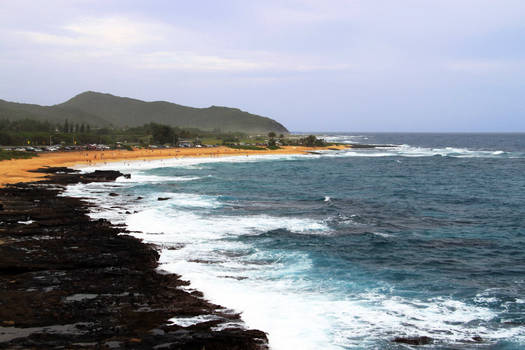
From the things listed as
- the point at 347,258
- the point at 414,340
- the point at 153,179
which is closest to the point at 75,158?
the point at 153,179

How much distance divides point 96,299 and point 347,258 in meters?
11.5

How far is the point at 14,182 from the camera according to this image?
43000mm

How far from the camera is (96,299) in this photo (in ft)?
46.4

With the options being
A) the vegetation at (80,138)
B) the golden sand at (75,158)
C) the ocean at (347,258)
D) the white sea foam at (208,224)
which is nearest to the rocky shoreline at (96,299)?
the ocean at (347,258)

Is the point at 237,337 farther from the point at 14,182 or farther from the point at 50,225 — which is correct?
the point at 14,182

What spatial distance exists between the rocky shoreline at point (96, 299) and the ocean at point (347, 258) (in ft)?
2.72

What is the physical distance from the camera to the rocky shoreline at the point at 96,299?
37.8 ft

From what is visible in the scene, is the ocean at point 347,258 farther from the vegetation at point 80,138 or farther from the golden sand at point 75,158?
the vegetation at point 80,138

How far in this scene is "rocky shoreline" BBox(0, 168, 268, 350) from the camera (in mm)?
11523

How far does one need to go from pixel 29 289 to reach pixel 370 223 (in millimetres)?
21034

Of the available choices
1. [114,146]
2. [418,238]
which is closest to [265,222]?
[418,238]

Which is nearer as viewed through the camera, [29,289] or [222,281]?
[29,289]

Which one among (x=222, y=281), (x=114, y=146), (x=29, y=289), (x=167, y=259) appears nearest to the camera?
(x=29, y=289)

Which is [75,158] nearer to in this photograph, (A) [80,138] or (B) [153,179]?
(B) [153,179]
